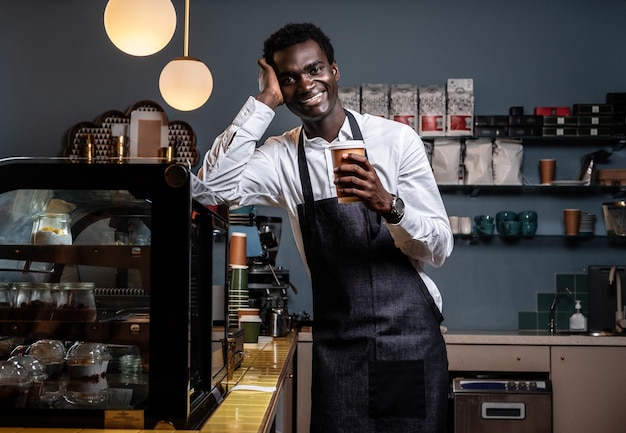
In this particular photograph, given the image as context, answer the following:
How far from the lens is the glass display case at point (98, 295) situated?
54.6 inches

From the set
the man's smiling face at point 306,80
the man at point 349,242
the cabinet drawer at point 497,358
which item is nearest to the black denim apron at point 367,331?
the man at point 349,242

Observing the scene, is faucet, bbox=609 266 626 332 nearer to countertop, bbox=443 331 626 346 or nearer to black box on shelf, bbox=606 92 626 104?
countertop, bbox=443 331 626 346

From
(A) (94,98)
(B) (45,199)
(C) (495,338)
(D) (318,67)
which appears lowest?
(C) (495,338)

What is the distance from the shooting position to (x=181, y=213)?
1.43 m

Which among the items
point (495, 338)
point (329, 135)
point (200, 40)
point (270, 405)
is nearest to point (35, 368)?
point (270, 405)

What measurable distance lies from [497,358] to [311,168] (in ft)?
7.93

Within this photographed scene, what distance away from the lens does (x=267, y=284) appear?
4.25 m

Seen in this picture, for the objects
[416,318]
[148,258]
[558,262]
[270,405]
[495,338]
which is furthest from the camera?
[558,262]

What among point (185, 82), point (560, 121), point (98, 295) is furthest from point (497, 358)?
point (98, 295)

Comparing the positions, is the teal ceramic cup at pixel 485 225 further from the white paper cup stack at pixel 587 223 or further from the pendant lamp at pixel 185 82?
the pendant lamp at pixel 185 82

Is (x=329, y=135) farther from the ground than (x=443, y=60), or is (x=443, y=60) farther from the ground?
(x=443, y=60)

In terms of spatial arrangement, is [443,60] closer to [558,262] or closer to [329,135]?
[558,262]

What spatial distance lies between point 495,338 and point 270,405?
2.76m

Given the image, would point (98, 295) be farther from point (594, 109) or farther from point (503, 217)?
point (594, 109)
